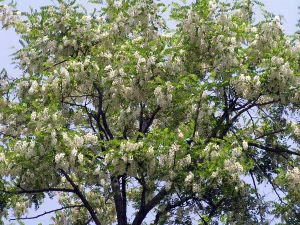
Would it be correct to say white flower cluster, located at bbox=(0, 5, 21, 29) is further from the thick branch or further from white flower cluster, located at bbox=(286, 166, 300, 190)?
white flower cluster, located at bbox=(286, 166, 300, 190)

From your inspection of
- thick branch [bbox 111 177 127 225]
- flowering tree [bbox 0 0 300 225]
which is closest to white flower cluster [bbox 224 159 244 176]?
flowering tree [bbox 0 0 300 225]

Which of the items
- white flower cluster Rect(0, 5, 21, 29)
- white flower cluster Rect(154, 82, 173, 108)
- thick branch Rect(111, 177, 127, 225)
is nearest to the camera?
white flower cluster Rect(154, 82, 173, 108)

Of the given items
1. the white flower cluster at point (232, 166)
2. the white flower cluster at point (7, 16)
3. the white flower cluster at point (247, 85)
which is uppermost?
the white flower cluster at point (7, 16)

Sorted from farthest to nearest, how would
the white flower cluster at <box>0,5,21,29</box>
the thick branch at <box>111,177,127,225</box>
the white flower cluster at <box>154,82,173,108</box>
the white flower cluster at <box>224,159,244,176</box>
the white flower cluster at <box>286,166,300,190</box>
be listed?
the white flower cluster at <box>0,5,21,29</box> < the thick branch at <box>111,177,127,225</box> < the white flower cluster at <box>154,82,173,108</box> < the white flower cluster at <box>286,166,300,190</box> < the white flower cluster at <box>224,159,244,176</box>

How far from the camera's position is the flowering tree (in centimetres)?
1476

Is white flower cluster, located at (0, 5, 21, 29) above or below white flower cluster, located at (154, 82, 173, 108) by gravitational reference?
above

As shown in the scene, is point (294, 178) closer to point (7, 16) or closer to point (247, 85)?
point (247, 85)

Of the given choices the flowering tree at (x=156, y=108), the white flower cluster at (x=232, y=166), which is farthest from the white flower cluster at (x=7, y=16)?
the white flower cluster at (x=232, y=166)

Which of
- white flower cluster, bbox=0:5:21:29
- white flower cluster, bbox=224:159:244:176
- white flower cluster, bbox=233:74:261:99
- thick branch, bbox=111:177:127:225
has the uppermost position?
white flower cluster, bbox=0:5:21:29

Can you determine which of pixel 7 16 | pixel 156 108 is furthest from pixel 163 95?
pixel 7 16

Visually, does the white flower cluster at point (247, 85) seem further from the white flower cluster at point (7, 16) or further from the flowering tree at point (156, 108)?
the white flower cluster at point (7, 16)

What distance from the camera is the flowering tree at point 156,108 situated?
48.4 feet

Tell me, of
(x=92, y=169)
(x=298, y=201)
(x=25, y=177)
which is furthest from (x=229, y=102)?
(x=25, y=177)

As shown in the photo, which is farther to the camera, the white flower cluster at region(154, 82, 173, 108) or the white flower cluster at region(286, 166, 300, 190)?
the white flower cluster at region(154, 82, 173, 108)
